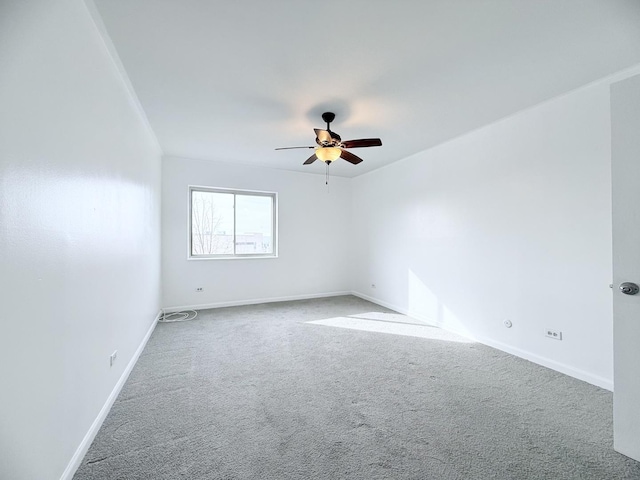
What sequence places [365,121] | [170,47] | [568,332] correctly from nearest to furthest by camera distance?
1. [170,47]
2. [568,332]
3. [365,121]

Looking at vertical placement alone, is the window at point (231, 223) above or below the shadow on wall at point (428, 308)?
above

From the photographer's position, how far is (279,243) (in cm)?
538

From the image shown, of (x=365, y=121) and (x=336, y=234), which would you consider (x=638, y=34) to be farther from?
(x=336, y=234)

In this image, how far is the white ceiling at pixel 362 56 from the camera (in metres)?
1.63

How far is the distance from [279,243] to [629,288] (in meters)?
4.61

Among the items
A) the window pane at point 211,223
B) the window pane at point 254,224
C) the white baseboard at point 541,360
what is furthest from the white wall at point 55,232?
the white baseboard at point 541,360

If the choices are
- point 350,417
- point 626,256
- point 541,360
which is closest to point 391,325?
point 541,360

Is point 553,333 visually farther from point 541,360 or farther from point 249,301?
point 249,301

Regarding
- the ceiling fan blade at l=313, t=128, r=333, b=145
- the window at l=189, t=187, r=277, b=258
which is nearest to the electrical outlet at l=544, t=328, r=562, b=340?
the ceiling fan blade at l=313, t=128, r=333, b=145

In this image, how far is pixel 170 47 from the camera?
6.32 feet

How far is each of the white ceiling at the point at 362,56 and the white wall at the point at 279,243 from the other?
1.65 m

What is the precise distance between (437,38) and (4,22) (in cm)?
221

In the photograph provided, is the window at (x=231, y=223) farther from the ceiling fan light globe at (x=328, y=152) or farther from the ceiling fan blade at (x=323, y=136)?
the ceiling fan blade at (x=323, y=136)

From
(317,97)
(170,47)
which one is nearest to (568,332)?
(317,97)
